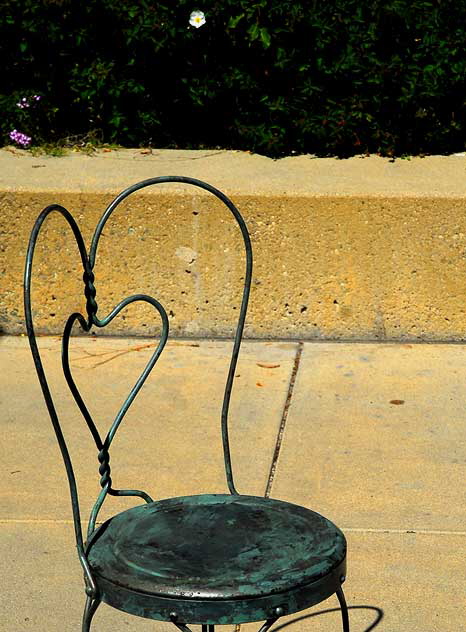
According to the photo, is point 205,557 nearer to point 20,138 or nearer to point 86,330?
point 86,330

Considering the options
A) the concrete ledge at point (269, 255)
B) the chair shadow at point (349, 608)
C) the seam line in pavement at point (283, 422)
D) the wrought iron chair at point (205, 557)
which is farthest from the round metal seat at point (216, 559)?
the concrete ledge at point (269, 255)

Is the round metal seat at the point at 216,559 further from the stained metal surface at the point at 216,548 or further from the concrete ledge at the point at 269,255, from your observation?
the concrete ledge at the point at 269,255

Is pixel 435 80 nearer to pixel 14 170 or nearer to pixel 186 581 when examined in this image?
pixel 14 170

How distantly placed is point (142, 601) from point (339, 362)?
3001 mm

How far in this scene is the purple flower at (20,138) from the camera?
600cm

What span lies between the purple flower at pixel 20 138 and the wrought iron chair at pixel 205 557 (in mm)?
3687

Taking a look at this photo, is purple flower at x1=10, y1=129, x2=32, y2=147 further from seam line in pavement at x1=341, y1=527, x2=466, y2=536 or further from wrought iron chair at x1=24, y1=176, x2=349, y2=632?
wrought iron chair at x1=24, y1=176, x2=349, y2=632

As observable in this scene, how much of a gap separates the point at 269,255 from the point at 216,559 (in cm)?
309

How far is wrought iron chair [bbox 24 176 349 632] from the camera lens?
6.54 ft

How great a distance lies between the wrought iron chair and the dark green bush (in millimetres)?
3401

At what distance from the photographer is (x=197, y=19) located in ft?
18.7

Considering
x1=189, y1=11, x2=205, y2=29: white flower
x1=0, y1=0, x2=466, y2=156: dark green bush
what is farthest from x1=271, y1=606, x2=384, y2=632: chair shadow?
x1=189, y1=11, x2=205, y2=29: white flower

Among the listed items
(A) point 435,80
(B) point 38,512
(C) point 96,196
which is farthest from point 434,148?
(B) point 38,512

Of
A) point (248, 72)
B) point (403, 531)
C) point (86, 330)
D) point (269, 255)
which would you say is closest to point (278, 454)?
point (403, 531)
